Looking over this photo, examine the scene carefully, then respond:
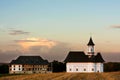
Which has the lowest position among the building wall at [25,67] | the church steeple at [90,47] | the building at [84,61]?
the building wall at [25,67]

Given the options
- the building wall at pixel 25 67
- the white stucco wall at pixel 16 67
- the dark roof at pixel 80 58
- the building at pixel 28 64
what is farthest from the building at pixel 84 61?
the white stucco wall at pixel 16 67

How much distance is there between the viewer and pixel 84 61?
489ft

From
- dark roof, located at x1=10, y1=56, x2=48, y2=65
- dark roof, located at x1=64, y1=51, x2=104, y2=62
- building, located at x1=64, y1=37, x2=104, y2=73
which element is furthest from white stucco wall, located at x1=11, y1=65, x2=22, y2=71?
dark roof, located at x1=64, y1=51, x2=104, y2=62

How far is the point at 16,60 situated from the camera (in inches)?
6531

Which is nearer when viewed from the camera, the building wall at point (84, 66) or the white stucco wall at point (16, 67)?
the building wall at point (84, 66)

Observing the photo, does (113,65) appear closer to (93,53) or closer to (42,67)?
(93,53)

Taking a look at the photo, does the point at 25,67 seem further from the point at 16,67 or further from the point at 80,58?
the point at 80,58

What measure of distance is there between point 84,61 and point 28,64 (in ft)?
84.6

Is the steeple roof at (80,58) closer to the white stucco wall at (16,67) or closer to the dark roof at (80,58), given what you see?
the dark roof at (80,58)

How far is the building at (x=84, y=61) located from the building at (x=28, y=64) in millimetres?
16915

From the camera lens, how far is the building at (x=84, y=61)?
486 ft

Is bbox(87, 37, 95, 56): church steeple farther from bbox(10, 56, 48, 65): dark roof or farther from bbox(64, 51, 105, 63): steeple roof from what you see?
bbox(10, 56, 48, 65): dark roof

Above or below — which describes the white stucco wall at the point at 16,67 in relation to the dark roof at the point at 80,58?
below

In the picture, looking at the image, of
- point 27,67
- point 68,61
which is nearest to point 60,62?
point 68,61
